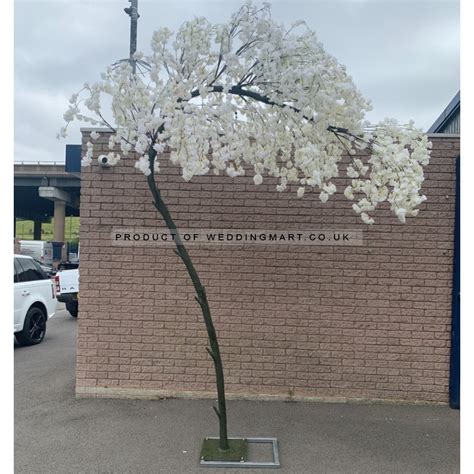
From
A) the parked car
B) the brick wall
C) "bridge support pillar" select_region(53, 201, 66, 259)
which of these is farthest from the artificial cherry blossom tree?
"bridge support pillar" select_region(53, 201, 66, 259)

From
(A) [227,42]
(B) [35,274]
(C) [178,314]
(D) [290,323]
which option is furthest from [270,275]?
(B) [35,274]

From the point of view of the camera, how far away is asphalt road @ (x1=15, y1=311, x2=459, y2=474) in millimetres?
3545

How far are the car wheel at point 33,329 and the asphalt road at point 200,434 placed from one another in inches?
113

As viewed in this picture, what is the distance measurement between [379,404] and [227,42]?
13.3 ft

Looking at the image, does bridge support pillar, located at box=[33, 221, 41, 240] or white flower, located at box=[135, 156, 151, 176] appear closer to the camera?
white flower, located at box=[135, 156, 151, 176]

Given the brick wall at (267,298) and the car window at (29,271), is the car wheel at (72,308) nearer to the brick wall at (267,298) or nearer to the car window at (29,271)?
the car window at (29,271)

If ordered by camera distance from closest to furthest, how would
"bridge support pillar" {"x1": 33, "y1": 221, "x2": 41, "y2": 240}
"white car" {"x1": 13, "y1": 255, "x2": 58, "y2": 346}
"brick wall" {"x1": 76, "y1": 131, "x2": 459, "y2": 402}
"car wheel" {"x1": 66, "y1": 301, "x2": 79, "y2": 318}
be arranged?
"brick wall" {"x1": 76, "y1": 131, "x2": 459, "y2": 402}
"white car" {"x1": 13, "y1": 255, "x2": 58, "y2": 346}
"car wheel" {"x1": 66, "y1": 301, "x2": 79, "y2": 318}
"bridge support pillar" {"x1": 33, "y1": 221, "x2": 41, "y2": 240}

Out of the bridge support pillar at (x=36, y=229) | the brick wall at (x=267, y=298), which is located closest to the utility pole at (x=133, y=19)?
the brick wall at (x=267, y=298)

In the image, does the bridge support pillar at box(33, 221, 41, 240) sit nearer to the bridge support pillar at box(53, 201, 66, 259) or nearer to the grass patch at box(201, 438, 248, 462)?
the bridge support pillar at box(53, 201, 66, 259)

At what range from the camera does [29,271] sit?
8.43m

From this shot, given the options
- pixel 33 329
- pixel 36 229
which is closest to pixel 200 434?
pixel 33 329

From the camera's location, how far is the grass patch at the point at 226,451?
356cm

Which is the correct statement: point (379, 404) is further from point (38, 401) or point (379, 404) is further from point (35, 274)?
point (35, 274)

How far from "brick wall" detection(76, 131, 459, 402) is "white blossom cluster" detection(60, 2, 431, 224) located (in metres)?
1.49
